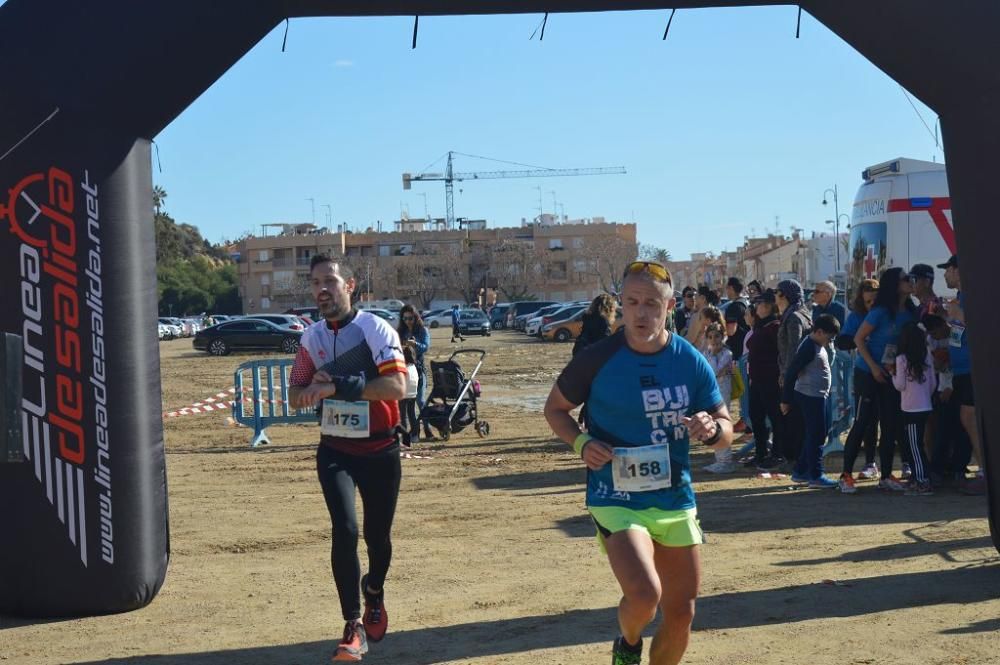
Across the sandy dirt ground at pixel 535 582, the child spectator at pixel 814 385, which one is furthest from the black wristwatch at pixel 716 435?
the child spectator at pixel 814 385

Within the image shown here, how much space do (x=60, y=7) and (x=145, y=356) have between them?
6.28ft

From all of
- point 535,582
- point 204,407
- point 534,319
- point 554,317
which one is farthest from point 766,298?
point 534,319

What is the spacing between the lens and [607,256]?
120 m

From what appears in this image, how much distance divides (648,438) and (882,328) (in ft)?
20.6

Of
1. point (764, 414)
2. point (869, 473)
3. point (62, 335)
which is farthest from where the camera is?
point (764, 414)

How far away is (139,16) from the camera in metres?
6.52

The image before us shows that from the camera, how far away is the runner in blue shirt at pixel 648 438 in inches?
188

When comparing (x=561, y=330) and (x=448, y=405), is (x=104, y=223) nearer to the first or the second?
(x=448, y=405)

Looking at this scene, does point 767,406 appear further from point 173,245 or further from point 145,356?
point 173,245

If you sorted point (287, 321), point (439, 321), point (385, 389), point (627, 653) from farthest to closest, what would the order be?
1. point (439, 321)
2. point (287, 321)
3. point (385, 389)
4. point (627, 653)

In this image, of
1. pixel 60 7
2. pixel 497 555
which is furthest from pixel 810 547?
pixel 60 7

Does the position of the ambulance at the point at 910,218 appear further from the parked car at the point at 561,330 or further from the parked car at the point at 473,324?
the parked car at the point at 473,324

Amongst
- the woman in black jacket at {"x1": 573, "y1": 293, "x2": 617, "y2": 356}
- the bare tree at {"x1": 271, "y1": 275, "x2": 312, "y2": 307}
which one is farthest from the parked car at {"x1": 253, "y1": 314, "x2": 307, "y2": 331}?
the bare tree at {"x1": 271, "y1": 275, "x2": 312, "y2": 307}

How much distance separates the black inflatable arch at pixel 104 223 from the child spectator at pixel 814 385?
351cm
